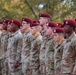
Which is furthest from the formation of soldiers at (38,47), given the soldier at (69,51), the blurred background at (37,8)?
the blurred background at (37,8)

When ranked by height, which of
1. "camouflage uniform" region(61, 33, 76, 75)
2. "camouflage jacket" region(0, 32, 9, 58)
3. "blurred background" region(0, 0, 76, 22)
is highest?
"blurred background" region(0, 0, 76, 22)

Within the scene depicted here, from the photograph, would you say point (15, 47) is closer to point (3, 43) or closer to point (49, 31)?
point (3, 43)

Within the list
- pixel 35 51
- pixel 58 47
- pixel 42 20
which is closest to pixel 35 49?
pixel 35 51

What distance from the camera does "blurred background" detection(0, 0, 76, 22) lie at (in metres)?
22.8

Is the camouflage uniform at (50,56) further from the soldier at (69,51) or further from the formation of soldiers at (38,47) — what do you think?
the soldier at (69,51)

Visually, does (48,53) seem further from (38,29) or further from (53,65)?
(38,29)

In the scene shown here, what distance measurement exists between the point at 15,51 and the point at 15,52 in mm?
31

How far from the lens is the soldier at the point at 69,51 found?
8.06 metres

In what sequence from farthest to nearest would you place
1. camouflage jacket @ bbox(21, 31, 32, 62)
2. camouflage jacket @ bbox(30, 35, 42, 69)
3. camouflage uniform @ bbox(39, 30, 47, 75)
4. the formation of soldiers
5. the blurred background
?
the blurred background, camouflage jacket @ bbox(21, 31, 32, 62), camouflage jacket @ bbox(30, 35, 42, 69), camouflage uniform @ bbox(39, 30, 47, 75), the formation of soldiers

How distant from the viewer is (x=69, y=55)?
8.08m

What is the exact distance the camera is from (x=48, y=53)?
370 inches

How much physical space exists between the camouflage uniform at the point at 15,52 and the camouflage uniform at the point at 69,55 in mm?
3062

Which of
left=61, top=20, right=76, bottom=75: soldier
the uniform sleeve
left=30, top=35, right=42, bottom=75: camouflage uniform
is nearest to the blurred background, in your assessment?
the uniform sleeve

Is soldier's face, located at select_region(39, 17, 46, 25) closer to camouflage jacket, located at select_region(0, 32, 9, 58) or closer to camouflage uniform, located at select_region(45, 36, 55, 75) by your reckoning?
camouflage uniform, located at select_region(45, 36, 55, 75)
